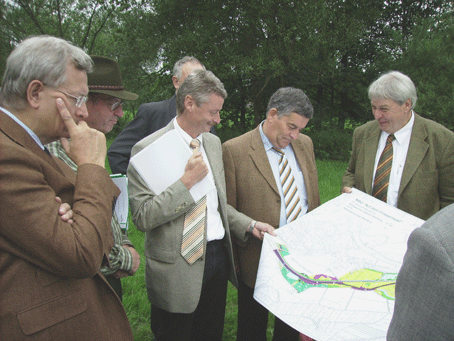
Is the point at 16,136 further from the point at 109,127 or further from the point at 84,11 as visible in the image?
the point at 84,11

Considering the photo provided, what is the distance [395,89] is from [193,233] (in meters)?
1.98

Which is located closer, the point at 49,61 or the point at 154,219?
the point at 49,61

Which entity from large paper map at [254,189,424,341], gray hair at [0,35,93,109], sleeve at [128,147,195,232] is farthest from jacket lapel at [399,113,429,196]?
gray hair at [0,35,93,109]

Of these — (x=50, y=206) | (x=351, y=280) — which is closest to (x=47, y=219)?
(x=50, y=206)

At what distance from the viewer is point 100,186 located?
1.40 m

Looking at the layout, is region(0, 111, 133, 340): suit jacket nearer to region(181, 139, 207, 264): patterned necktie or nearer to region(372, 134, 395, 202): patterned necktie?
region(181, 139, 207, 264): patterned necktie

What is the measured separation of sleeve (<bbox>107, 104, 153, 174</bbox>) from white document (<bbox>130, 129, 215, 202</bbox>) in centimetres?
128

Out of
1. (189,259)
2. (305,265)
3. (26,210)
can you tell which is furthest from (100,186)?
(305,265)

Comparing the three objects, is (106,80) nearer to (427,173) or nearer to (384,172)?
(384,172)

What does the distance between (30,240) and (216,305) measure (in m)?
1.75

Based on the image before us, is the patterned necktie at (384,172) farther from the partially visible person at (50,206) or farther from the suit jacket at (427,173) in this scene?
the partially visible person at (50,206)

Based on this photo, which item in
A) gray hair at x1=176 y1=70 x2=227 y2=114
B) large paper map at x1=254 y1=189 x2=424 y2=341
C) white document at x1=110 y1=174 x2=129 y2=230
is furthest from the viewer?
gray hair at x1=176 y1=70 x2=227 y2=114

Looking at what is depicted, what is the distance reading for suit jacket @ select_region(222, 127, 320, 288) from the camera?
2717 millimetres

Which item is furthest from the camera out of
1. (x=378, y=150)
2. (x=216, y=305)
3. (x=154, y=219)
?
(x=378, y=150)
